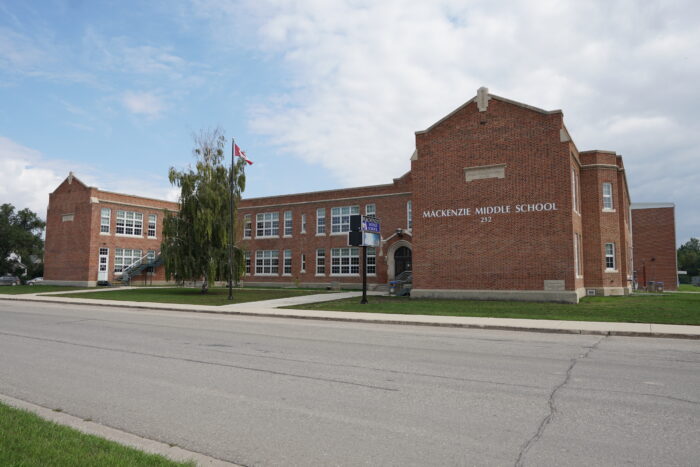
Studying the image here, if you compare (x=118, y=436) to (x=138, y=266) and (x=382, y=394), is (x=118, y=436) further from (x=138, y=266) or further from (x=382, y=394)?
(x=138, y=266)

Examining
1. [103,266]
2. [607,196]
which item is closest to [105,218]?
[103,266]

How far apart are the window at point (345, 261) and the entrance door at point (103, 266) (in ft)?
71.8

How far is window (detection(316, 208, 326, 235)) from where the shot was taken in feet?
138

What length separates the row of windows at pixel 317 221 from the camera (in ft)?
129

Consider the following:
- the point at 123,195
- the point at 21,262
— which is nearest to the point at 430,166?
the point at 123,195

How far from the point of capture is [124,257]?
157 ft

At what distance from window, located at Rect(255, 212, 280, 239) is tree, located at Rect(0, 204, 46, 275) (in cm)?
3300

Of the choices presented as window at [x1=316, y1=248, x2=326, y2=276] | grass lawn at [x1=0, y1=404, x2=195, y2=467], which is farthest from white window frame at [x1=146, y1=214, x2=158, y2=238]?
grass lawn at [x1=0, y1=404, x2=195, y2=467]

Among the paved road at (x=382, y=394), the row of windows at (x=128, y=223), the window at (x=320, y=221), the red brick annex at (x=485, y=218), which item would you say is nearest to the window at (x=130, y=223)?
the row of windows at (x=128, y=223)

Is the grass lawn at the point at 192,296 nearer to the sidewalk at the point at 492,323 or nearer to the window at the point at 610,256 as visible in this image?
the sidewalk at the point at 492,323

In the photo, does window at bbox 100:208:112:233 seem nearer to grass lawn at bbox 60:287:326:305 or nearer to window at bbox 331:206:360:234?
grass lawn at bbox 60:287:326:305

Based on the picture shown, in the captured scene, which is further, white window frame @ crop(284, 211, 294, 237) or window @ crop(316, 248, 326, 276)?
white window frame @ crop(284, 211, 294, 237)

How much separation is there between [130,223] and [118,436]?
47.9 metres

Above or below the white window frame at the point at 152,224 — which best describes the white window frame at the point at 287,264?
below
